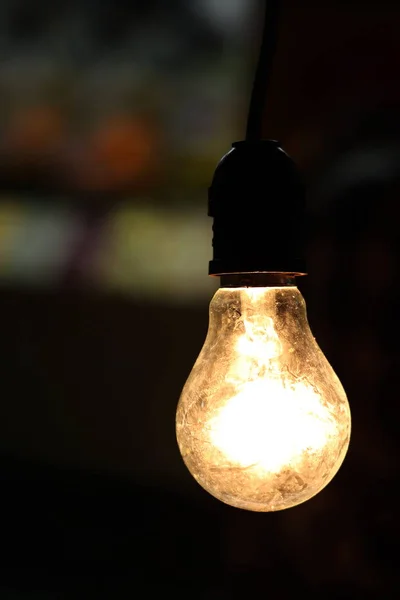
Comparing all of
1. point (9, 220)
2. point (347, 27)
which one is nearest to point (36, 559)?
point (9, 220)

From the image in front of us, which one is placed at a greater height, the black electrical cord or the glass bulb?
the black electrical cord

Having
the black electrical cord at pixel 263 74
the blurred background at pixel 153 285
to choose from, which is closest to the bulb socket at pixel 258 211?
the black electrical cord at pixel 263 74

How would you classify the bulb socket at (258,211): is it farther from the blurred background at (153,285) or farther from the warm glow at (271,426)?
the blurred background at (153,285)

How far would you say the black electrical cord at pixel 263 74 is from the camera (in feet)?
1.26

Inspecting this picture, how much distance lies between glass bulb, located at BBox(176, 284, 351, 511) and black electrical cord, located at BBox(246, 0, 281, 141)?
0.33ft

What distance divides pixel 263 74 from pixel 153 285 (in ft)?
1.47

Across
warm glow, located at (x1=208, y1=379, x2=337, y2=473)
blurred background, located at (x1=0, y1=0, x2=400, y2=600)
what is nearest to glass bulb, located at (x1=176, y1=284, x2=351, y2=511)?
warm glow, located at (x1=208, y1=379, x2=337, y2=473)

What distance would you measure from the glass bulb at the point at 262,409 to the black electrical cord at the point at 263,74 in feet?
0.33

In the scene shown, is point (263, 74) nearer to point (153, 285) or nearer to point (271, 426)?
point (271, 426)

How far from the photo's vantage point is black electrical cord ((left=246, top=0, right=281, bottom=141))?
0.38 metres

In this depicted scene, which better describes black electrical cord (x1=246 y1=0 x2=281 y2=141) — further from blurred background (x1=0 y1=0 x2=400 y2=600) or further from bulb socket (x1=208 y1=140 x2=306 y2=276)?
blurred background (x1=0 y1=0 x2=400 y2=600)

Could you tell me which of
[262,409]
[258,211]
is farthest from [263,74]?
[262,409]

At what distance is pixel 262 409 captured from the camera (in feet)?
1.21

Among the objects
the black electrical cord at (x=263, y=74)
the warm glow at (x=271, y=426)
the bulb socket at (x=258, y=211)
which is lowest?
the warm glow at (x=271, y=426)
